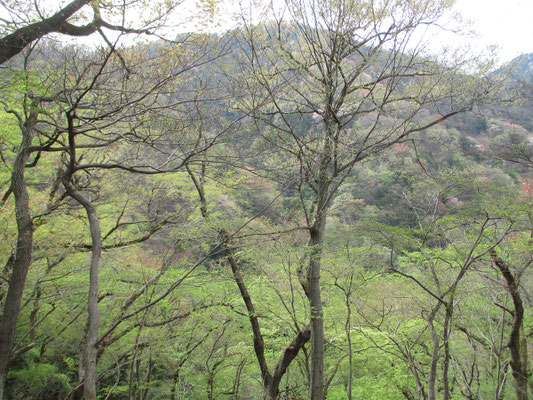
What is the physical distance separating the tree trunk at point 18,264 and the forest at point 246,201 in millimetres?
23

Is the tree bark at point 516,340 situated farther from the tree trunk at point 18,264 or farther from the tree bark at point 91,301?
the tree trunk at point 18,264

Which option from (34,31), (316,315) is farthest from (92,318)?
(316,315)

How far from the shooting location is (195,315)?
705 centimetres

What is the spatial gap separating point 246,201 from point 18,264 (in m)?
3.67

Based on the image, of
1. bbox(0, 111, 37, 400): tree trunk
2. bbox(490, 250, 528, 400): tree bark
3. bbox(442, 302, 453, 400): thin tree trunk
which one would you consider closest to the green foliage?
bbox(0, 111, 37, 400): tree trunk

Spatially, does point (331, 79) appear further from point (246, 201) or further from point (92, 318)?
point (92, 318)

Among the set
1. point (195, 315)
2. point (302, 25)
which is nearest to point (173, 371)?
point (195, 315)

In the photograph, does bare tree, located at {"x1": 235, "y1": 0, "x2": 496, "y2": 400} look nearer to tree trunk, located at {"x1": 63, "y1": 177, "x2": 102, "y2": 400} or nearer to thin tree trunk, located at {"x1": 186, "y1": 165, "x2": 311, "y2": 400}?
thin tree trunk, located at {"x1": 186, "y1": 165, "x2": 311, "y2": 400}

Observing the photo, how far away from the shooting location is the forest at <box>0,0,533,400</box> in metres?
3.62

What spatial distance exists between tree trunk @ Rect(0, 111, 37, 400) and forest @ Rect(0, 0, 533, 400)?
23 millimetres

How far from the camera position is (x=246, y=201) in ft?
21.8

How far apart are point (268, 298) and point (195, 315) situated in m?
1.70

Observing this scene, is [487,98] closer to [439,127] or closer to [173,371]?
[173,371]

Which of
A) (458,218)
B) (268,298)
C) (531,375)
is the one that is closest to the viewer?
(458,218)
